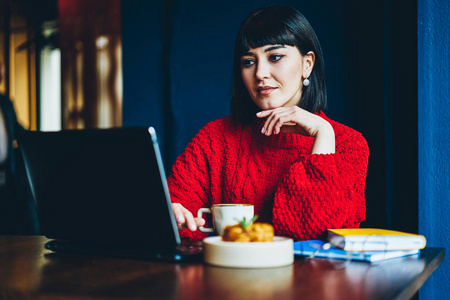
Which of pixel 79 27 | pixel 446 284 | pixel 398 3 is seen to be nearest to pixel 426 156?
pixel 446 284

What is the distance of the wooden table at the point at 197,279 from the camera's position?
2.11ft

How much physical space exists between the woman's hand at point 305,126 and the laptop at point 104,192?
528mm

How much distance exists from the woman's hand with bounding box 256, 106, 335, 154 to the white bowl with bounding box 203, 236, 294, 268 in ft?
1.78

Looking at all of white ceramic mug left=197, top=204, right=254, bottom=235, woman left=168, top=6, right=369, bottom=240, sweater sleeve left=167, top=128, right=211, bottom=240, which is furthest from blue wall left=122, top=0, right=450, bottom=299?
white ceramic mug left=197, top=204, right=254, bottom=235

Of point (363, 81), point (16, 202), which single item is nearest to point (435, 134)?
point (363, 81)

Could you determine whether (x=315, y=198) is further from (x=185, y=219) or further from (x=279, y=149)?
(x=279, y=149)

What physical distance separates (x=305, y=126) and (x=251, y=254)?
0.66 metres

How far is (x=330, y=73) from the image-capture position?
1920 mm

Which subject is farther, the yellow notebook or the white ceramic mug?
the white ceramic mug

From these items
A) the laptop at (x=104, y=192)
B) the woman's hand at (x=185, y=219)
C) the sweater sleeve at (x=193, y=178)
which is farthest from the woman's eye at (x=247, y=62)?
the laptop at (x=104, y=192)

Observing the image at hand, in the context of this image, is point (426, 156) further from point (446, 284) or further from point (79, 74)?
point (79, 74)

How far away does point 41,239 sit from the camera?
122cm

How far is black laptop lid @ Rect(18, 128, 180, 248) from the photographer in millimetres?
825

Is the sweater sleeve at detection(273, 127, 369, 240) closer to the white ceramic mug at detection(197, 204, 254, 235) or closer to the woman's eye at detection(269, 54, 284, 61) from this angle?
the white ceramic mug at detection(197, 204, 254, 235)
